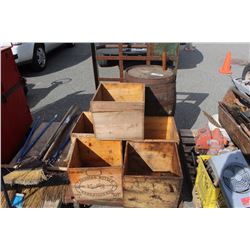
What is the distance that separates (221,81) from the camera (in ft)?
24.8

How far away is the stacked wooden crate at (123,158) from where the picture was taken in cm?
312

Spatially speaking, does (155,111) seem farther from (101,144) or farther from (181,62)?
(181,62)

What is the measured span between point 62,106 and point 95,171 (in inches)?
140

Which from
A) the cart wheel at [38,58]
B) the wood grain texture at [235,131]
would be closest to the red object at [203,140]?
the wood grain texture at [235,131]

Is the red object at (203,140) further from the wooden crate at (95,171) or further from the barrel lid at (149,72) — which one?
the wooden crate at (95,171)

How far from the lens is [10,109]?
4.14 m

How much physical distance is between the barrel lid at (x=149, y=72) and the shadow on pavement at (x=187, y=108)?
1.50 meters

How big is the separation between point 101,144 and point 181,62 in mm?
6740

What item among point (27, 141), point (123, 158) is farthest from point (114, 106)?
point (27, 141)

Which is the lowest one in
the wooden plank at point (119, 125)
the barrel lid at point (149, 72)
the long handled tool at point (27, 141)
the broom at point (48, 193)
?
the broom at point (48, 193)

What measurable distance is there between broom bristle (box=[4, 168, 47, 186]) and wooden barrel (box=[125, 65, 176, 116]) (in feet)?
6.44

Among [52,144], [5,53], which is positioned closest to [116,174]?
[52,144]

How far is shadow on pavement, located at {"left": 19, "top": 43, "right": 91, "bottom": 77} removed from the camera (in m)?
8.44

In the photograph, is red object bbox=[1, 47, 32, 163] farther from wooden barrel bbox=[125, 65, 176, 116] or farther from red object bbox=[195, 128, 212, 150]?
red object bbox=[195, 128, 212, 150]
